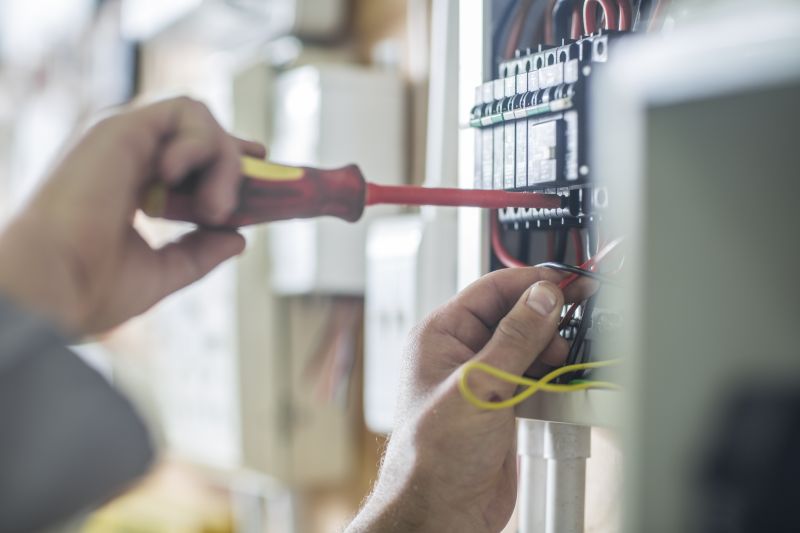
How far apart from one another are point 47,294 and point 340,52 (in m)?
0.94

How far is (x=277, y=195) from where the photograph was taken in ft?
1.82

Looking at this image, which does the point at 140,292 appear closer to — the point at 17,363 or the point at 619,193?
the point at 17,363

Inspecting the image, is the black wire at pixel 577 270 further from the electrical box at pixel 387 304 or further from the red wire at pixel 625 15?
Answer: the electrical box at pixel 387 304

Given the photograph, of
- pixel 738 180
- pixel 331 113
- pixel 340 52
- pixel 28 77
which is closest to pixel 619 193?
pixel 738 180

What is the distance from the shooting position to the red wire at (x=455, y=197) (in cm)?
60

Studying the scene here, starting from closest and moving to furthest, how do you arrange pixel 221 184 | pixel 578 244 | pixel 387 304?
pixel 221 184 < pixel 578 244 < pixel 387 304

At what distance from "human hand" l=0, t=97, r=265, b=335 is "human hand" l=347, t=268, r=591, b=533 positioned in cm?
19

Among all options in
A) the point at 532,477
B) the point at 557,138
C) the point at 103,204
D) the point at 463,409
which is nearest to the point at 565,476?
the point at 532,477

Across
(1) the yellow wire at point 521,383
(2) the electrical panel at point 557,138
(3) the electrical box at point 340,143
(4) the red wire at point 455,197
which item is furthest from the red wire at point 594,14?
(3) the electrical box at point 340,143

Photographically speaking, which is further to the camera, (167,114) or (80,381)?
(167,114)

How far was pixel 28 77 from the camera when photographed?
2852 mm

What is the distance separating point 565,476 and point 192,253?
0.32m

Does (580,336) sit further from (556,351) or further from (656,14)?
(656,14)

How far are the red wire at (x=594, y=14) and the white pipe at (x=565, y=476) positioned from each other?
28cm
